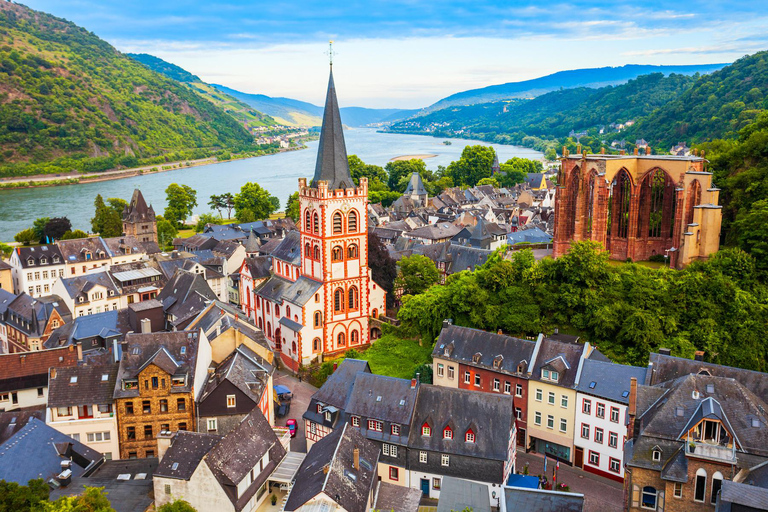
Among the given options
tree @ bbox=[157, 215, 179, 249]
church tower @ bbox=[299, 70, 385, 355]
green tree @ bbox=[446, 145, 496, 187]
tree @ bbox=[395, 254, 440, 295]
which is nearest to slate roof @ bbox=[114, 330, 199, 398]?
church tower @ bbox=[299, 70, 385, 355]

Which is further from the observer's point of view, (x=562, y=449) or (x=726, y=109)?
(x=726, y=109)

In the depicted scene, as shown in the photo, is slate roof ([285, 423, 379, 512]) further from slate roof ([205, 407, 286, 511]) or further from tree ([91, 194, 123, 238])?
tree ([91, 194, 123, 238])

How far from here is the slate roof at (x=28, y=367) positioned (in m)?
35.6

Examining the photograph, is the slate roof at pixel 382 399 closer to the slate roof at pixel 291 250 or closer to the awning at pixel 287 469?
the awning at pixel 287 469

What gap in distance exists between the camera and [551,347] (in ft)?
110

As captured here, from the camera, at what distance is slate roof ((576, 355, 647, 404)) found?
29969mm

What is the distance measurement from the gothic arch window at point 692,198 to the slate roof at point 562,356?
15.0 m

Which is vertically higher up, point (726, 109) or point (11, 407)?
point (726, 109)

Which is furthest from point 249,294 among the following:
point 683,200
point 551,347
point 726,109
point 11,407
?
point 726,109

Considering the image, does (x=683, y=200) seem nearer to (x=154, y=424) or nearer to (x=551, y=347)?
(x=551, y=347)

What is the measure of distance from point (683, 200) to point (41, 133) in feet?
554

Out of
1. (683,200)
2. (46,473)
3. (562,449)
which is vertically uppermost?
(683,200)

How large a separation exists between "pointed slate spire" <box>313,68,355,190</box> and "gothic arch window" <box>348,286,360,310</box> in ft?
26.9

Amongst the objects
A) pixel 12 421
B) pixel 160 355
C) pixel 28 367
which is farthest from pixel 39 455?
pixel 28 367
